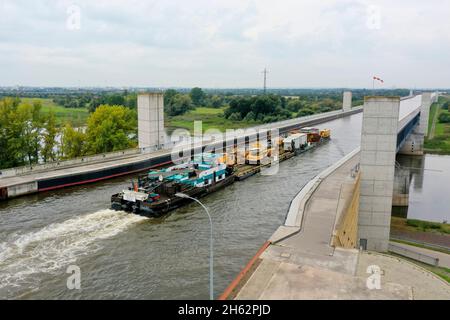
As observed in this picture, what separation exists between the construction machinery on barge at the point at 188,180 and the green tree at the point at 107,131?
1792cm

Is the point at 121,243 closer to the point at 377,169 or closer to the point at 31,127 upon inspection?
the point at 377,169

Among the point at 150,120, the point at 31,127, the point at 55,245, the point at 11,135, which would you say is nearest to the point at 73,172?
the point at 11,135

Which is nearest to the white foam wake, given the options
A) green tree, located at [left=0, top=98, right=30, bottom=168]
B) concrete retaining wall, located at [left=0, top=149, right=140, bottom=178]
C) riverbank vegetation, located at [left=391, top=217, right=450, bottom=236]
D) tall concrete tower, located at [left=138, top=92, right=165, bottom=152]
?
concrete retaining wall, located at [left=0, top=149, right=140, bottom=178]

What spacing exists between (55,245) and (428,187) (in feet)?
177

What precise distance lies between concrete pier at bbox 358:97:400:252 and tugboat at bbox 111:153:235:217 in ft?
49.7

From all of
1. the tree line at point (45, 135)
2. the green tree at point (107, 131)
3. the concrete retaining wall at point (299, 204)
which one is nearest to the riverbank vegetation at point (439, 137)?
the concrete retaining wall at point (299, 204)

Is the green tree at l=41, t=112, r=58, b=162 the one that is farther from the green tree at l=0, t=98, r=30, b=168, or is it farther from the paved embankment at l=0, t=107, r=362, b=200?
the paved embankment at l=0, t=107, r=362, b=200

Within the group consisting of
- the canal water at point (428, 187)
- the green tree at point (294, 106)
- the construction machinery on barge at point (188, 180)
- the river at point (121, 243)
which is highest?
the green tree at point (294, 106)

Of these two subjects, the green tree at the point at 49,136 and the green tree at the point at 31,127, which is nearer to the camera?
the green tree at the point at 31,127

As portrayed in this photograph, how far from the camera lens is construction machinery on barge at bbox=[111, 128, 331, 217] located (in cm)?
3269

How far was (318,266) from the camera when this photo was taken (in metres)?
19.2

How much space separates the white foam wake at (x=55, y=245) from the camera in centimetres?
2262

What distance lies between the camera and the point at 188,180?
37.8m

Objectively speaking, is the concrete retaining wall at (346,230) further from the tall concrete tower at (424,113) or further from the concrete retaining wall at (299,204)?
the tall concrete tower at (424,113)
